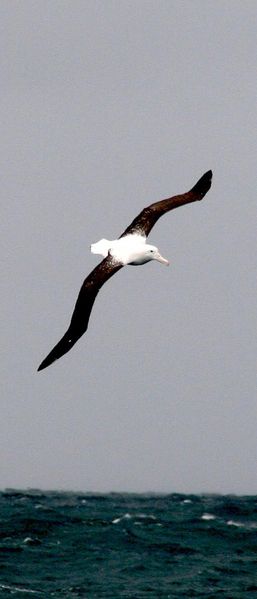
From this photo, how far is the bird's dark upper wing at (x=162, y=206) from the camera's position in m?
27.4

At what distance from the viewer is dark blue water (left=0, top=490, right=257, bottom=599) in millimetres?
48875

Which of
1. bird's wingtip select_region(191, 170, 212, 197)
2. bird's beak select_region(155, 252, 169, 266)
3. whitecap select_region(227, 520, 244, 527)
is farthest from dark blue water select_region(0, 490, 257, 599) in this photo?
bird's beak select_region(155, 252, 169, 266)

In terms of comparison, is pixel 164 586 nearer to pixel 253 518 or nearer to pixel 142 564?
pixel 142 564

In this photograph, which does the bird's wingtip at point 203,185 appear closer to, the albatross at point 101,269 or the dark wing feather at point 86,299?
the albatross at point 101,269

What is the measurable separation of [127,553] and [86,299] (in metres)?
34.6

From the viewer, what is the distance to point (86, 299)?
24.7m

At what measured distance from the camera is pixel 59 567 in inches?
2112

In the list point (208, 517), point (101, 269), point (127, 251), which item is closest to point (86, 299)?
point (101, 269)

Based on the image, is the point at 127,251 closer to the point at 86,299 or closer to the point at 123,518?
the point at 86,299

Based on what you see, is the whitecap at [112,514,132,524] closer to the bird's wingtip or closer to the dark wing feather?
the bird's wingtip

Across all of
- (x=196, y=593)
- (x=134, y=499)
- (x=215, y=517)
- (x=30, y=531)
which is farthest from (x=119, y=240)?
(x=134, y=499)

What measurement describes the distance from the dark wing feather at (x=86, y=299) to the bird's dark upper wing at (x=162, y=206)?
2503mm

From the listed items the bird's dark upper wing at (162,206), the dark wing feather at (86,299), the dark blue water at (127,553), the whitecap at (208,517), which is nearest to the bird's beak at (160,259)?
the dark wing feather at (86,299)

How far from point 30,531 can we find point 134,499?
43.5 metres
